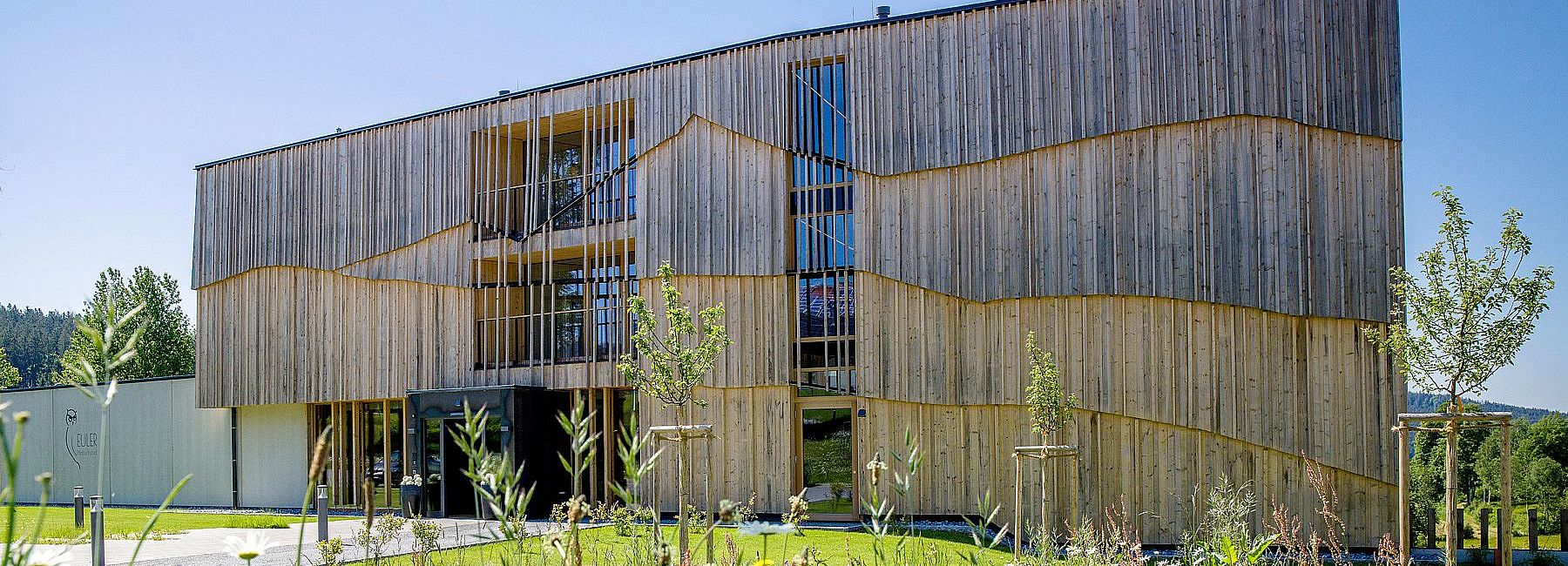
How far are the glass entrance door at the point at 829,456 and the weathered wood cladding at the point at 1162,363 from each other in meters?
0.89

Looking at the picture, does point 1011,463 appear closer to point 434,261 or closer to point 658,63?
point 658,63

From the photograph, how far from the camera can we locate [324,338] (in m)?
22.4

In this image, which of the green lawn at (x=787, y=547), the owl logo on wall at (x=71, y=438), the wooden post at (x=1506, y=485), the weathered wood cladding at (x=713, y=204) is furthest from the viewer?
the owl logo on wall at (x=71, y=438)

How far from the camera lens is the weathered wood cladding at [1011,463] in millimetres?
14938

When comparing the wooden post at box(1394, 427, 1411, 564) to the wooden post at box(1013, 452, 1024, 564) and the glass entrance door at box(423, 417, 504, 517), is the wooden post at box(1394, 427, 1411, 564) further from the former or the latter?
the glass entrance door at box(423, 417, 504, 517)

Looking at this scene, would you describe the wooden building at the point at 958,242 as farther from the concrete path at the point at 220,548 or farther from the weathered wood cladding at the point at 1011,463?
the concrete path at the point at 220,548

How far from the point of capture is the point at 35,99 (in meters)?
10.9

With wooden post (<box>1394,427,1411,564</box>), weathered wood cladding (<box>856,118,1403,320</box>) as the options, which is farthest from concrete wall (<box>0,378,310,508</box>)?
wooden post (<box>1394,427,1411,564</box>)

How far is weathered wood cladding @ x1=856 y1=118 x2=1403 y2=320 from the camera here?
14805 mm

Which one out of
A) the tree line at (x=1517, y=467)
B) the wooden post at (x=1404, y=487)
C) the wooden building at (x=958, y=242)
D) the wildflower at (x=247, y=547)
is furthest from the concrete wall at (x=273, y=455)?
the tree line at (x=1517, y=467)

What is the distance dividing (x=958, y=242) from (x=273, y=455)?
15498mm

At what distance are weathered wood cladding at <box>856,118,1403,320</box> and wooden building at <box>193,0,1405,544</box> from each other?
0.03 m

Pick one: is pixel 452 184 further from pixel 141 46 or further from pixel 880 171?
pixel 880 171

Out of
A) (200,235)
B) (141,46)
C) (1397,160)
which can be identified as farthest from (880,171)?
(200,235)
